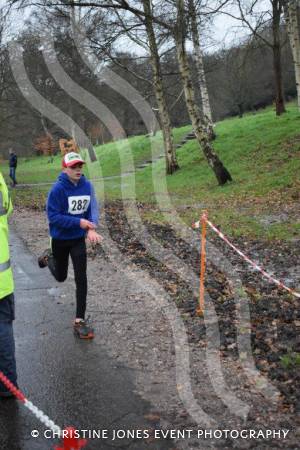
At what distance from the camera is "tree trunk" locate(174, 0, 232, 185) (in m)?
15.5

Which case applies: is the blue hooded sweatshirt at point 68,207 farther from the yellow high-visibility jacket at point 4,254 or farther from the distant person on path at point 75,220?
the yellow high-visibility jacket at point 4,254

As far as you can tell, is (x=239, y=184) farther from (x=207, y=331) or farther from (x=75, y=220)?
(x=75, y=220)

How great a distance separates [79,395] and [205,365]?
137cm

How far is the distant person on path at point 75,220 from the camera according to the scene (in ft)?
17.8

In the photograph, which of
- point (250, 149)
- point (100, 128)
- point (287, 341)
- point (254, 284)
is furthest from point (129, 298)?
point (100, 128)

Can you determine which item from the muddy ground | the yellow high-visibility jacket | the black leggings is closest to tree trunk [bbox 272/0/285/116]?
the muddy ground

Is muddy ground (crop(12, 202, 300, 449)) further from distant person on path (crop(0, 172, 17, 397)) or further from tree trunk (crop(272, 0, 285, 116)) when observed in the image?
tree trunk (crop(272, 0, 285, 116))

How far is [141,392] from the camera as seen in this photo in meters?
4.40

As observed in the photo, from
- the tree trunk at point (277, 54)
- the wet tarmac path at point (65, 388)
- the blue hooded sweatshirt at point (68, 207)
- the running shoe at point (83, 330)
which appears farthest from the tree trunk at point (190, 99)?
the running shoe at point (83, 330)

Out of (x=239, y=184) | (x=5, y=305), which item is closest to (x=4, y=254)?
(x=5, y=305)

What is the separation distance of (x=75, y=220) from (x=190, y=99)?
12.7 m

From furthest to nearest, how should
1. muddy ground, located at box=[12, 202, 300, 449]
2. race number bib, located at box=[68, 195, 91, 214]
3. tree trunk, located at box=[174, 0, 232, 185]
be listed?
tree trunk, located at box=[174, 0, 232, 185] < race number bib, located at box=[68, 195, 91, 214] < muddy ground, located at box=[12, 202, 300, 449]

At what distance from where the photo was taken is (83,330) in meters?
5.65

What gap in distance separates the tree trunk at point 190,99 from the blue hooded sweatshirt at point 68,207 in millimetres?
11385
